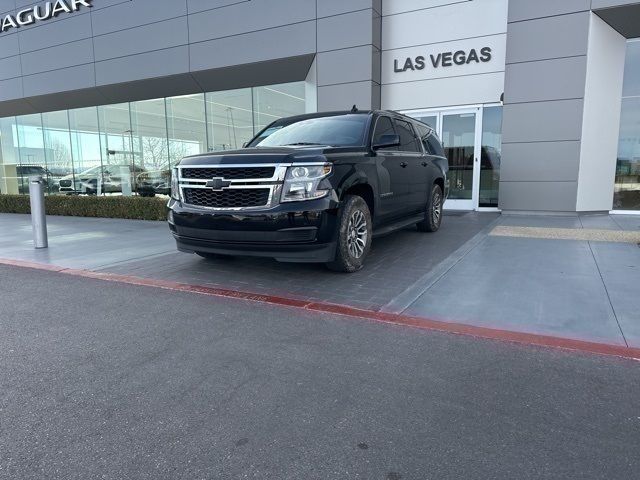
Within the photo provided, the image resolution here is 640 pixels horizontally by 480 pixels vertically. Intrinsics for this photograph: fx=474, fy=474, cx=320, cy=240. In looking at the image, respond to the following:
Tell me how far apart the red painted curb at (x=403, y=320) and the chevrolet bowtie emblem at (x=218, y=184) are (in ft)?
3.84

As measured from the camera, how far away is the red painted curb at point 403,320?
3654 millimetres

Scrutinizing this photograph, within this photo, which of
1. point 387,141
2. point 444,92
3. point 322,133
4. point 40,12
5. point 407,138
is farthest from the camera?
point 40,12

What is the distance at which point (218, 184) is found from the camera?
543cm

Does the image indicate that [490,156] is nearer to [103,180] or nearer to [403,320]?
[403,320]

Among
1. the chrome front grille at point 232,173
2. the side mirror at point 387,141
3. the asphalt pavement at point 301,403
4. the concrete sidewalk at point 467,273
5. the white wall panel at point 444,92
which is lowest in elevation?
the asphalt pavement at point 301,403

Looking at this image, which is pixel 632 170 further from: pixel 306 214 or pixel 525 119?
pixel 306 214

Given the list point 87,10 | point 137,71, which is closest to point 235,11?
point 137,71

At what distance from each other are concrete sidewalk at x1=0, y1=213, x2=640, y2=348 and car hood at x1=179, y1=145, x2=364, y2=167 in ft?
4.74

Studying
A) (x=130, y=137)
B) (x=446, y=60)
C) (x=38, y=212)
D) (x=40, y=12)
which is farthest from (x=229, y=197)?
(x=40, y=12)

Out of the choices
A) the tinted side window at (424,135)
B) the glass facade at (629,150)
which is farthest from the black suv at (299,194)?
the glass facade at (629,150)

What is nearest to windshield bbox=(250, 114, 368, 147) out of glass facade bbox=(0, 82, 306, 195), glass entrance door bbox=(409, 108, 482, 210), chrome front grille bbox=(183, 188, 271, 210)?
chrome front grille bbox=(183, 188, 271, 210)

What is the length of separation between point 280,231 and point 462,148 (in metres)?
8.63

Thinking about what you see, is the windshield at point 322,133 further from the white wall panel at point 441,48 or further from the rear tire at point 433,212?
the white wall panel at point 441,48

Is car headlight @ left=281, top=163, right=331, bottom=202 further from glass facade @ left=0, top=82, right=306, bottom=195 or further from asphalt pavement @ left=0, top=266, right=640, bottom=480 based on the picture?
glass facade @ left=0, top=82, right=306, bottom=195
